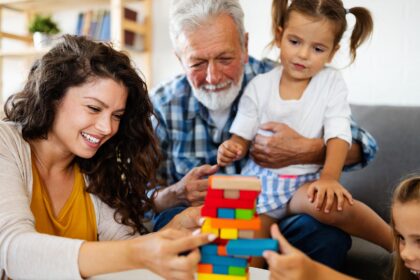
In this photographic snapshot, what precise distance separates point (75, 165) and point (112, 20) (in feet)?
6.70

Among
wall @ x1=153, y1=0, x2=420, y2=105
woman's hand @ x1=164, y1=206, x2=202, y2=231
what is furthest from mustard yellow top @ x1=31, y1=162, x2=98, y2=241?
wall @ x1=153, y1=0, x2=420, y2=105

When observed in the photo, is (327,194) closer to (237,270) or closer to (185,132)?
(237,270)

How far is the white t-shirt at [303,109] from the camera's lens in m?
1.59

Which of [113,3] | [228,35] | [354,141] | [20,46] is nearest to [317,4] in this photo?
[228,35]

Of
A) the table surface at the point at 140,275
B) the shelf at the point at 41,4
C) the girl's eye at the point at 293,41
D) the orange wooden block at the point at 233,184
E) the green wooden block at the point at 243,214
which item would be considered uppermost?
the shelf at the point at 41,4

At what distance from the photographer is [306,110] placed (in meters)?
1.62

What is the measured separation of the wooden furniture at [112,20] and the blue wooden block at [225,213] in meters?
2.35

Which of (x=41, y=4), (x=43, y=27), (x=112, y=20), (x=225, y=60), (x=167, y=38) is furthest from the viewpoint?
(x=41, y=4)

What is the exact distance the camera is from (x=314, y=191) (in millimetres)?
1413

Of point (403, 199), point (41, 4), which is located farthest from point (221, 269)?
point (41, 4)

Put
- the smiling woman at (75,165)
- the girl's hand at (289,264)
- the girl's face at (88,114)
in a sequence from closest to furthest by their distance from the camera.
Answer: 1. the girl's hand at (289,264)
2. the smiling woman at (75,165)
3. the girl's face at (88,114)

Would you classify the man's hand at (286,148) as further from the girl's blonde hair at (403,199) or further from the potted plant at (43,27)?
the potted plant at (43,27)

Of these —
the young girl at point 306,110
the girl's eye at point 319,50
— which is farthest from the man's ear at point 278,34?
the girl's eye at point 319,50

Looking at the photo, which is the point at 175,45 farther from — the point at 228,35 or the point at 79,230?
the point at 79,230
